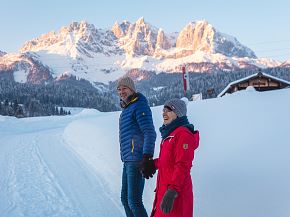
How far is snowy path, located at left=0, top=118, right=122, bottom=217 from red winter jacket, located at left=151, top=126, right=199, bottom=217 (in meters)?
2.61

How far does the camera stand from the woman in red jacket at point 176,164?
11.5 ft

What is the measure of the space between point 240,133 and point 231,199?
8.51 feet

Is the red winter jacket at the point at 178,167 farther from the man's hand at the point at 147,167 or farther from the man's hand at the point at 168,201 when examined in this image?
the man's hand at the point at 147,167

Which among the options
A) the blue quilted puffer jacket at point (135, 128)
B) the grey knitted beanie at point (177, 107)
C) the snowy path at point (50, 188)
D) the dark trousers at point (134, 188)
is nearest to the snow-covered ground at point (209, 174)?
the snowy path at point (50, 188)

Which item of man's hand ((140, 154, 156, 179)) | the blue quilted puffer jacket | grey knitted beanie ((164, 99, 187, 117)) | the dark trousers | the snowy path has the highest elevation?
grey knitted beanie ((164, 99, 187, 117))

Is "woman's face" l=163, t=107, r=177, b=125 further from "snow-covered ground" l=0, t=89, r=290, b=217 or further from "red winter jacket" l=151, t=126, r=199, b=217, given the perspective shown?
"snow-covered ground" l=0, t=89, r=290, b=217

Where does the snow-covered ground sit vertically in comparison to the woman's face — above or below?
below

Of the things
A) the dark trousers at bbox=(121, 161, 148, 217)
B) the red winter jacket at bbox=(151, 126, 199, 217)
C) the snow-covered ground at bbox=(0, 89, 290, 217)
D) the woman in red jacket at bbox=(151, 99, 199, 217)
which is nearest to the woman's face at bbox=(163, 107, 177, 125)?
the woman in red jacket at bbox=(151, 99, 199, 217)

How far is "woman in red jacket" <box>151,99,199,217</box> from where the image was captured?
349 cm

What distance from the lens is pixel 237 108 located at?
407 inches

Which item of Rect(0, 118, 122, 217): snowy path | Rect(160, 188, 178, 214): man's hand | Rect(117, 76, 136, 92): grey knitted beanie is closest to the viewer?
Rect(160, 188, 178, 214): man's hand

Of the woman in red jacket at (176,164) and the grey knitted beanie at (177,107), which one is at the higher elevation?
the grey knitted beanie at (177,107)

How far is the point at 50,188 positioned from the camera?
7992 mm

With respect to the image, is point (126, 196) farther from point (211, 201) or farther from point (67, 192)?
point (67, 192)
